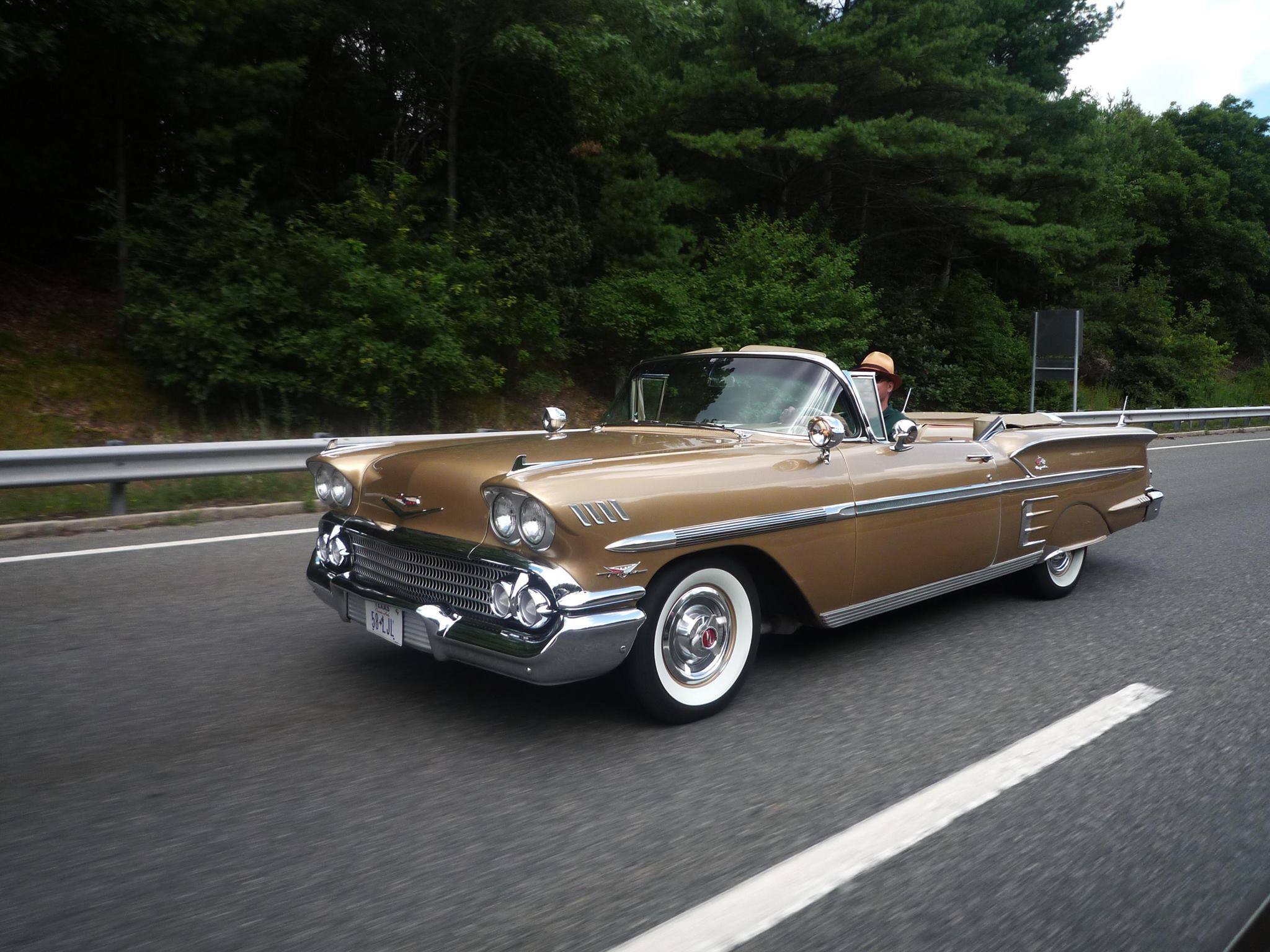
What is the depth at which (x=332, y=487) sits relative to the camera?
13.4 feet

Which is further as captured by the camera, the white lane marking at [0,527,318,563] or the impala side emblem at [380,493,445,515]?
the white lane marking at [0,527,318,563]

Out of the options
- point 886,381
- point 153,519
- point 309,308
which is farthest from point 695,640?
point 309,308

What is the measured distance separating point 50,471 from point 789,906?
263 inches

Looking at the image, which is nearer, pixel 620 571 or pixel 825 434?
pixel 620 571

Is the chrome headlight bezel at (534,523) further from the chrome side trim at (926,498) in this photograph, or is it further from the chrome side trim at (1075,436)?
the chrome side trim at (1075,436)

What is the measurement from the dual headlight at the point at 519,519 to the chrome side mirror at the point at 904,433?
184 cm

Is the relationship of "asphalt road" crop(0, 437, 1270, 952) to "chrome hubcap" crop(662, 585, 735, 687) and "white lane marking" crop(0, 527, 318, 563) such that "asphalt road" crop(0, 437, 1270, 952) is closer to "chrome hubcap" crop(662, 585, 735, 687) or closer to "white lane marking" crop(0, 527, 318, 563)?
"chrome hubcap" crop(662, 585, 735, 687)

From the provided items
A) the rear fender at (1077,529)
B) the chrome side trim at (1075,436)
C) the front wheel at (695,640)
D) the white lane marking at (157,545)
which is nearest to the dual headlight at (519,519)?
the front wheel at (695,640)

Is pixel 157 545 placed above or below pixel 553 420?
below

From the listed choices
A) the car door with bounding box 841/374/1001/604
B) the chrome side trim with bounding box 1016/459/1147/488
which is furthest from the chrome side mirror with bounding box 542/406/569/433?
the chrome side trim with bounding box 1016/459/1147/488

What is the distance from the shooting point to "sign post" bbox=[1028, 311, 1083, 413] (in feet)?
66.7

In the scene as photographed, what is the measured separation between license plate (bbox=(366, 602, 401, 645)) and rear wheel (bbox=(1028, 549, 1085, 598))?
11.7ft

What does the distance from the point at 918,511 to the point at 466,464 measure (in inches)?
80.5

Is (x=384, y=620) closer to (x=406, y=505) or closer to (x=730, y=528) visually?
(x=406, y=505)
